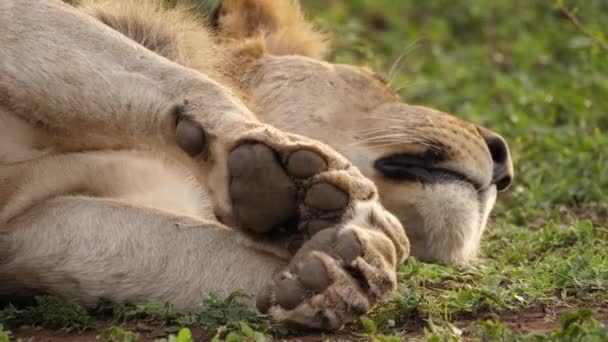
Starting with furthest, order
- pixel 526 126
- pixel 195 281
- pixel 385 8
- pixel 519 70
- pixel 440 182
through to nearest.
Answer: pixel 385 8, pixel 519 70, pixel 526 126, pixel 440 182, pixel 195 281

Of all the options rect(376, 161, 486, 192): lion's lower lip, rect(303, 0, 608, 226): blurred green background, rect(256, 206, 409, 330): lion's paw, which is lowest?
rect(303, 0, 608, 226): blurred green background

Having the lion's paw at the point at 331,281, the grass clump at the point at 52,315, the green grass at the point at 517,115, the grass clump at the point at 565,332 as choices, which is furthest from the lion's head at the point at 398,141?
A: the grass clump at the point at 52,315

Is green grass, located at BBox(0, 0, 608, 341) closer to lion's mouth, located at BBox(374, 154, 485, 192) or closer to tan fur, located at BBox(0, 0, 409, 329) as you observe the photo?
tan fur, located at BBox(0, 0, 409, 329)

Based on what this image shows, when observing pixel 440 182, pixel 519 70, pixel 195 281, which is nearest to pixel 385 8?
pixel 519 70

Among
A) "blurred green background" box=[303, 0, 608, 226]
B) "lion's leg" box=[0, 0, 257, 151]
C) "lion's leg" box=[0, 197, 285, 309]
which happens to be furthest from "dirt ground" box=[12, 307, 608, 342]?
"blurred green background" box=[303, 0, 608, 226]

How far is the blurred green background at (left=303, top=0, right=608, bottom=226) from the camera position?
4551mm

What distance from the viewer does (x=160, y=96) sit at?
2986mm

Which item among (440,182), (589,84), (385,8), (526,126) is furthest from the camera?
(385,8)

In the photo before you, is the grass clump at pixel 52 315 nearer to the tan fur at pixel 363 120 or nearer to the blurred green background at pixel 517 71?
the tan fur at pixel 363 120

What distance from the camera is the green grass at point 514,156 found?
279cm

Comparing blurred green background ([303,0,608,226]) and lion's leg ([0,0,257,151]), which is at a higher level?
lion's leg ([0,0,257,151])

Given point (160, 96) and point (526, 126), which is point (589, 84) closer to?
point (526, 126)

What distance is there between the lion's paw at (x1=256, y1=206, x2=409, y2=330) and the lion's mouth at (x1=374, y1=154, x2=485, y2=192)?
677 millimetres

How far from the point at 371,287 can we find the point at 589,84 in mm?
3320
